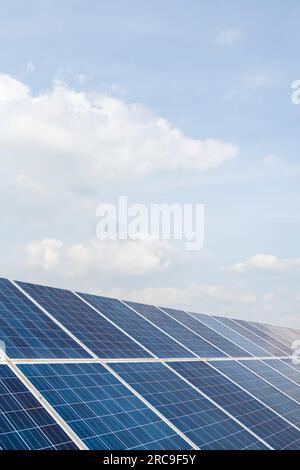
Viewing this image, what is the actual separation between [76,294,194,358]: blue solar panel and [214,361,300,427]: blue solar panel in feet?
10.3

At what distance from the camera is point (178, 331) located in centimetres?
3297

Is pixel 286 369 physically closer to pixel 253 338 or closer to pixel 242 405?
pixel 253 338

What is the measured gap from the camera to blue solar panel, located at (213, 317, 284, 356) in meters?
41.0

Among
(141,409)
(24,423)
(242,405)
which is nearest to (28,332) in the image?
(141,409)

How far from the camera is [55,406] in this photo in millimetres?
16156

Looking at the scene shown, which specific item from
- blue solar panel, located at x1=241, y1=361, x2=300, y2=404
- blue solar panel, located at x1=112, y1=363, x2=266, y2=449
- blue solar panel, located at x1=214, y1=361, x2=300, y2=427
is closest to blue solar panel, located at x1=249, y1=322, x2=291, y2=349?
blue solar panel, located at x1=241, y1=361, x2=300, y2=404

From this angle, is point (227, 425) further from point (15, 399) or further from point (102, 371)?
point (15, 399)

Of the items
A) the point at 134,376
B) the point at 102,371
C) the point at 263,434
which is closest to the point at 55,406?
the point at 102,371

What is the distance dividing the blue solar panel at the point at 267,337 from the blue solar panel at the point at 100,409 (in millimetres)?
27887

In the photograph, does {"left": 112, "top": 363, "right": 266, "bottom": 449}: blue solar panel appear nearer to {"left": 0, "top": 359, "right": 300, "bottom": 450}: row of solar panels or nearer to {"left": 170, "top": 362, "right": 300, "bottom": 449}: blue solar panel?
{"left": 0, "top": 359, "right": 300, "bottom": 450}: row of solar panels

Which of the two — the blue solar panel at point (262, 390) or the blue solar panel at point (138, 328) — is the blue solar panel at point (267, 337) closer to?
the blue solar panel at point (262, 390)

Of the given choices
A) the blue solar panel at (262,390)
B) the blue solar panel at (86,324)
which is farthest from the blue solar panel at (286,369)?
the blue solar panel at (86,324)

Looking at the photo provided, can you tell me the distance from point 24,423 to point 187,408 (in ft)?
30.2

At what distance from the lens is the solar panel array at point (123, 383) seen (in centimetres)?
1570
